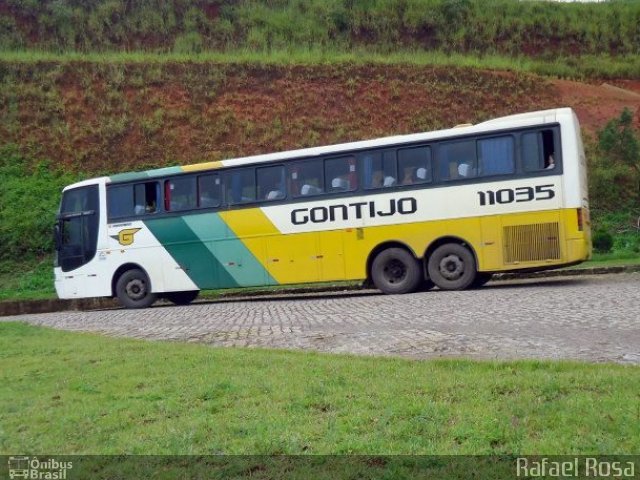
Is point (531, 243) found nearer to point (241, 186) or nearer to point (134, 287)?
point (241, 186)

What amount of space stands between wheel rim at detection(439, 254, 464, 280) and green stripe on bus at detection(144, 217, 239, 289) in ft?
15.9

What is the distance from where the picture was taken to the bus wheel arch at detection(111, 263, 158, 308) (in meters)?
20.4

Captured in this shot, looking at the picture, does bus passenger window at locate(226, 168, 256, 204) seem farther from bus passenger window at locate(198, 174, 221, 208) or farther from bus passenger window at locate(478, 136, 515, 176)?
bus passenger window at locate(478, 136, 515, 176)

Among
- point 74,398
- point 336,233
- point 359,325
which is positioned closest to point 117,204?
point 336,233

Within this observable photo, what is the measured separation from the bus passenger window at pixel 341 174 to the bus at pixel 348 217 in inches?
1.0

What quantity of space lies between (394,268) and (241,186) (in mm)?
4006

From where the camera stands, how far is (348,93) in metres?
35.9

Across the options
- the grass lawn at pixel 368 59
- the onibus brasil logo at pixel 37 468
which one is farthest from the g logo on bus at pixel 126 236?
the grass lawn at pixel 368 59

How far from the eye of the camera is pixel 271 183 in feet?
62.1

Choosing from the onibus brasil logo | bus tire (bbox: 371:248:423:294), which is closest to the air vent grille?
bus tire (bbox: 371:248:423:294)

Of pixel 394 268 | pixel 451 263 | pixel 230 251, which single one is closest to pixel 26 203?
pixel 230 251

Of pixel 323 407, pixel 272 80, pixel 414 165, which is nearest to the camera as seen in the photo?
pixel 323 407

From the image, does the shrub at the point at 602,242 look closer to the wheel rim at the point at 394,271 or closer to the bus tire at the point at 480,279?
the bus tire at the point at 480,279

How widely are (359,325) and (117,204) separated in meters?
10.8
